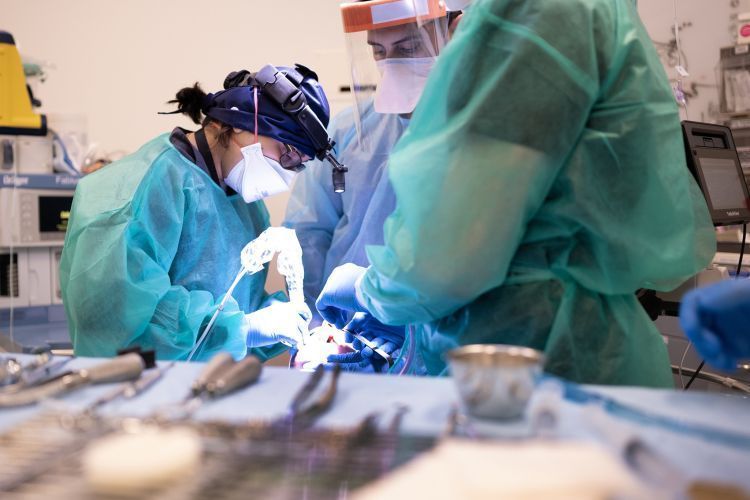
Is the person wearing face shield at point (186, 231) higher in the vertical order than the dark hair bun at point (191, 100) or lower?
lower

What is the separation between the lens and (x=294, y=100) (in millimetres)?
2271

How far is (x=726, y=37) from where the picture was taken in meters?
3.77

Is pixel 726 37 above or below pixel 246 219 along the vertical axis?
above

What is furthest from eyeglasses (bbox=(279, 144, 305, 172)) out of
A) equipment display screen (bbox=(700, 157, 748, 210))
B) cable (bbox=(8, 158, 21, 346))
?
cable (bbox=(8, 158, 21, 346))

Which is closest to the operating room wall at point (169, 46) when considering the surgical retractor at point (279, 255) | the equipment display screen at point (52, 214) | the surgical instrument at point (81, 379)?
the equipment display screen at point (52, 214)

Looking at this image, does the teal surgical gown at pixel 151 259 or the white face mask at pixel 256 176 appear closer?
the teal surgical gown at pixel 151 259

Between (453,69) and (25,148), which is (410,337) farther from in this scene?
(25,148)

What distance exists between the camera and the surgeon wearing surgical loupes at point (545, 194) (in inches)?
47.8

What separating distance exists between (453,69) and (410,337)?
819mm

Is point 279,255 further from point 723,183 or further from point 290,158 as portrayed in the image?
point 723,183

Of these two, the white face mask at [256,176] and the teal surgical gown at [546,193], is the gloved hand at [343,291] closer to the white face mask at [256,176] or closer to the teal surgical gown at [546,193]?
the white face mask at [256,176]

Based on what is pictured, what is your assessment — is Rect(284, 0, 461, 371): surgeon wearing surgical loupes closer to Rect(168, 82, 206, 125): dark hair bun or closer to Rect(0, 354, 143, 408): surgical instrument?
Rect(168, 82, 206, 125): dark hair bun

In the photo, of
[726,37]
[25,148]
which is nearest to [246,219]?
[25,148]

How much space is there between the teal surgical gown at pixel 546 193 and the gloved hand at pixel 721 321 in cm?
26
